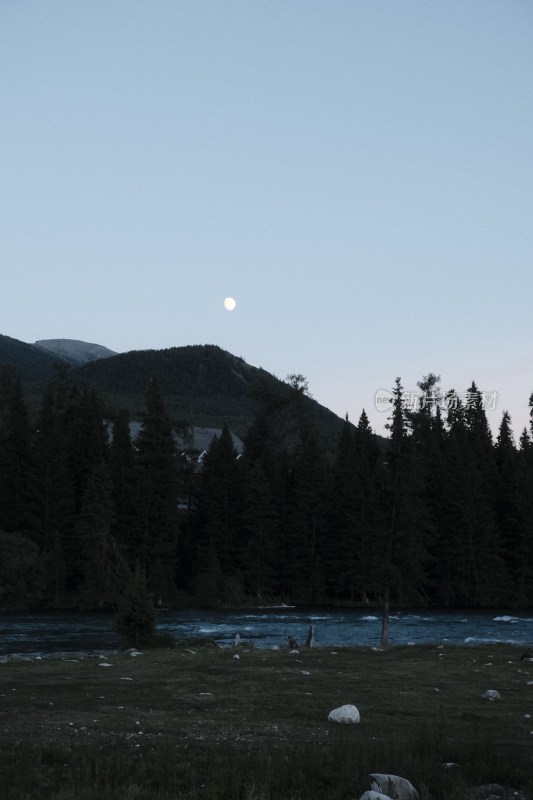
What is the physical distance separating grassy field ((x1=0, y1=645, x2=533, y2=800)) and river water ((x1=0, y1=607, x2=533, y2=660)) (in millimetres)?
15997

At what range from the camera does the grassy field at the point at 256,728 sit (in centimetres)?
1053

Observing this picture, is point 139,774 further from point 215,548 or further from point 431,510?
point 431,510

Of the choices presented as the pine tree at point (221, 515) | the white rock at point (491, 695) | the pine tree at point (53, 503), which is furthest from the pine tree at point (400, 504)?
the pine tree at point (53, 503)

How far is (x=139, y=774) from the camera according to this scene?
427 inches

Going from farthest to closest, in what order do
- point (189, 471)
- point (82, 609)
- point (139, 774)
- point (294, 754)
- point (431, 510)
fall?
point (189, 471)
point (431, 510)
point (82, 609)
point (294, 754)
point (139, 774)

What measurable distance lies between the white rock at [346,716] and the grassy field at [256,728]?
0.66 feet

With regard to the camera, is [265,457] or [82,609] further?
[265,457]

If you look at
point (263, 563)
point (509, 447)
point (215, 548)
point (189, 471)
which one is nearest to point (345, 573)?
point (263, 563)

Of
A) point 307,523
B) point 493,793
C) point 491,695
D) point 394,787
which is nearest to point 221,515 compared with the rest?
point 307,523

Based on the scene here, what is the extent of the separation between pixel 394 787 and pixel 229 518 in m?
87.6

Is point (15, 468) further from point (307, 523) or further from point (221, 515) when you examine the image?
point (307, 523)

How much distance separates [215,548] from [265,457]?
1679 centimetres

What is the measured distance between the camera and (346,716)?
53.0 feet

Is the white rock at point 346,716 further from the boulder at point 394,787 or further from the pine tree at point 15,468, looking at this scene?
the pine tree at point 15,468
